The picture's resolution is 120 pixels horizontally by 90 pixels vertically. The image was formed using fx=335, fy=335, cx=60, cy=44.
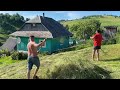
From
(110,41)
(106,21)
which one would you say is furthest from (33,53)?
(110,41)

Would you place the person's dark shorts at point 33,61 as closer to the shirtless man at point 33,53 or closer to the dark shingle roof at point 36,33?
the shirtless man at point 33,53

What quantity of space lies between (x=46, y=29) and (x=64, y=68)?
941mm

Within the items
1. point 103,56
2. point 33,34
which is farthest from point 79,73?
point 103,56

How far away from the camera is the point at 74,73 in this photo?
725 centimetres

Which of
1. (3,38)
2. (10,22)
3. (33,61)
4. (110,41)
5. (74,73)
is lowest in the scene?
(74,73)

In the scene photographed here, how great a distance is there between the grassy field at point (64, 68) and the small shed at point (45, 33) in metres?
0.37

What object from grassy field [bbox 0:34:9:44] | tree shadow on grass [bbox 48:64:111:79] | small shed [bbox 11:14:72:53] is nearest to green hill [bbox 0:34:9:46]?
grassy field [bbox 0:34:9:44]

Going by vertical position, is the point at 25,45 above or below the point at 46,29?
below

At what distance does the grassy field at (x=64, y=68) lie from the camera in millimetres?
7255

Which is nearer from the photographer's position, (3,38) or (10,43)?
(3,38)

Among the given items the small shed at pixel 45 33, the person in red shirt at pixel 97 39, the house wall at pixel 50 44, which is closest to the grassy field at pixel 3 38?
the small shed at pixel 45 33

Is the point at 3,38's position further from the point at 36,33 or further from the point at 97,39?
the point at 97,39

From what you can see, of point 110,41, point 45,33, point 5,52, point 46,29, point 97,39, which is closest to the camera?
point 45,33
